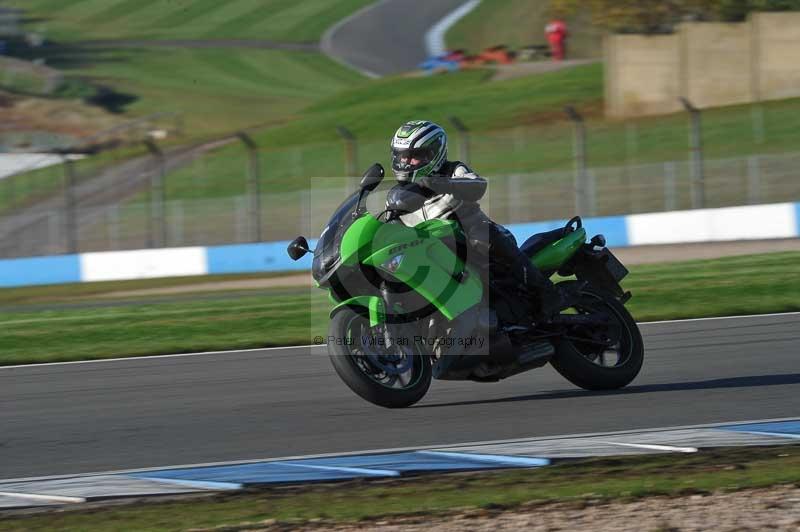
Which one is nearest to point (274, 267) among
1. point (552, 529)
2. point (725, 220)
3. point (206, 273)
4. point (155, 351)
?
point (206, 273)

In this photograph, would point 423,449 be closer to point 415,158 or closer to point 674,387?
point 415,158

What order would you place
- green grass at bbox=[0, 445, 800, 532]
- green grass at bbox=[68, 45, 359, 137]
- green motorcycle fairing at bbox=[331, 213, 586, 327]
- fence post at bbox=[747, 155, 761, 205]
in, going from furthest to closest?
green grass at bbox=[68, 45, 359, 137], fence post at bbox=[747, 155, 761, 205], green motorcycle fairing at bbox=[331, 213, 586, 327], green grass at bbox=[0, 445, 800, 532]

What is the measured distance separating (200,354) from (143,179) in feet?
71.6

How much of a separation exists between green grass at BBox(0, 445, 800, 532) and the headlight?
1.52m

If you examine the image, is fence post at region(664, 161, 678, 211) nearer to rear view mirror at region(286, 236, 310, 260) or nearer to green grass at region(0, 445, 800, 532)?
rear view mirror at region(286, 236, 310, 260)

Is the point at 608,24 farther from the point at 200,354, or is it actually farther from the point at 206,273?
the point at 200,354

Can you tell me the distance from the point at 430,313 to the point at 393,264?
17.6 inches

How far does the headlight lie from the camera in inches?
281

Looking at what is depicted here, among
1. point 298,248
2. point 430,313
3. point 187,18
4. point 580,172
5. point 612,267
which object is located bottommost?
point 430,313

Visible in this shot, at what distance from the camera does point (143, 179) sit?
32125mm

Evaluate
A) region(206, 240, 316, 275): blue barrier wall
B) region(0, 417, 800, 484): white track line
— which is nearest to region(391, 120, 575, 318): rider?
region(0, 417, 800, 484): white track line

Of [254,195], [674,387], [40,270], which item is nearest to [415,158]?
[674,387]

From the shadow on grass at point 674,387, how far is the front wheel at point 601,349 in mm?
82

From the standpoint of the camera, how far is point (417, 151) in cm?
735
